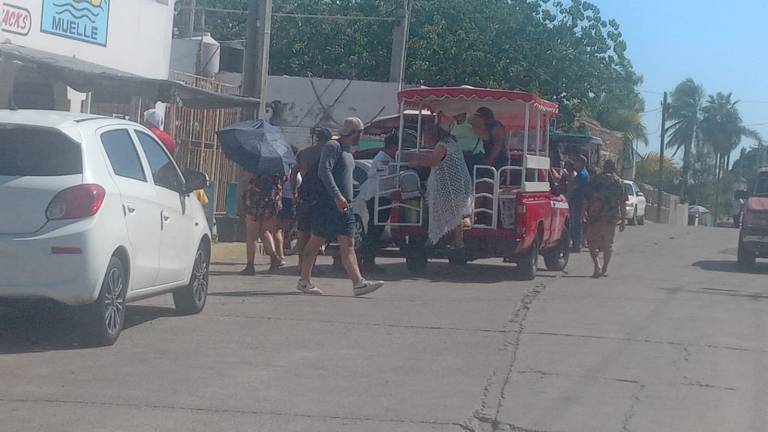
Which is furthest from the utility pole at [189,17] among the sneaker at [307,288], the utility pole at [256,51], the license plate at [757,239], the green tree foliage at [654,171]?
the green tree foliage at [654,171]

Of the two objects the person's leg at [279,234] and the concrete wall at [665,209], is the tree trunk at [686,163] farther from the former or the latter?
the person's leg at [279,234]

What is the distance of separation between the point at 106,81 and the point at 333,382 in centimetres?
780

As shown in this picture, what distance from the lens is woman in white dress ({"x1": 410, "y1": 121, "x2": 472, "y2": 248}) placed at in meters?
14.1

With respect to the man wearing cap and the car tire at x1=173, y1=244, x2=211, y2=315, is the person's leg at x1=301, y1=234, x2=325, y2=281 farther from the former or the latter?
the car tire at x1=173, y1=244, x2=211, y2=315

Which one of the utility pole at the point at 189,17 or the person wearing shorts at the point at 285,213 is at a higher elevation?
the utility pole at the point at 189,17

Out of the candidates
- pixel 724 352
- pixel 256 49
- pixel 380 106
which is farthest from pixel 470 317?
pixel 380 106

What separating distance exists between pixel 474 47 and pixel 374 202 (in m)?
25.1

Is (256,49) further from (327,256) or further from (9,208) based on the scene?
(9,208)

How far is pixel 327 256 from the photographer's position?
17.7 metres

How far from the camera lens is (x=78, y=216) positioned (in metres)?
7.81

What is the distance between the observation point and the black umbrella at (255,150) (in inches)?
538

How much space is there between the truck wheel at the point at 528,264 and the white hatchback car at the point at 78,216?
22.7 feet

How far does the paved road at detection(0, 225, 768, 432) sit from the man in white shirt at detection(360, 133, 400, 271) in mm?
2015

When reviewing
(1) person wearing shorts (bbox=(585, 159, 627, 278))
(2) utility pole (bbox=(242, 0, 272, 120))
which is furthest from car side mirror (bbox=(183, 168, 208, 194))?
(1) person wearing shorts (bbox=(585, 159, 627, 278))
